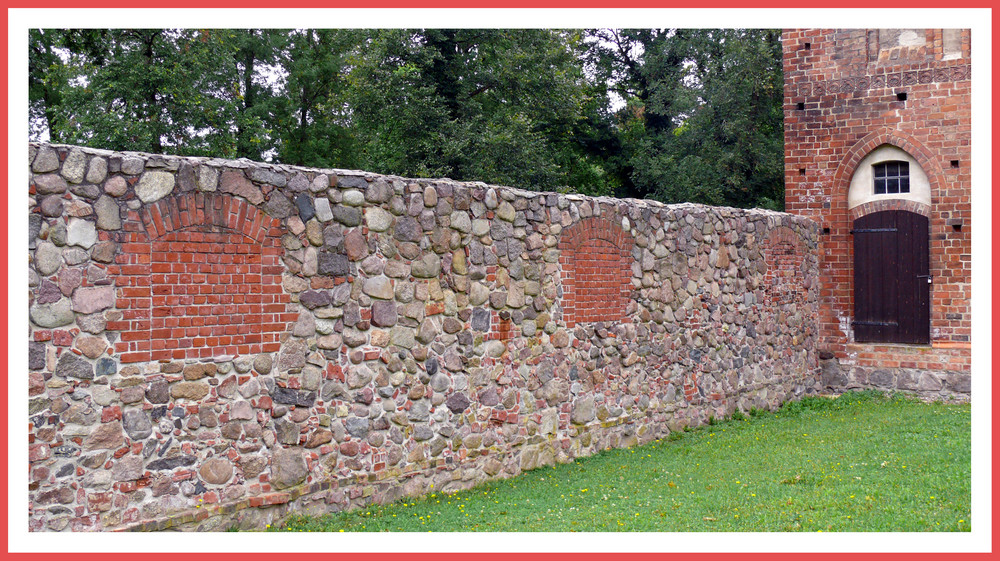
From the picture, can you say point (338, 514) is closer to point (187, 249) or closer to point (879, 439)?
point (187, 249)

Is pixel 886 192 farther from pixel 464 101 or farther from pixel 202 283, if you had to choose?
pixel 202 283

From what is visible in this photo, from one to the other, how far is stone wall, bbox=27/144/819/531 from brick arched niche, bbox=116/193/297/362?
0.01 metres

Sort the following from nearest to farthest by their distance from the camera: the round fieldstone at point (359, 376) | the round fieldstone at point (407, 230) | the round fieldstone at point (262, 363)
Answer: the round fieldstone at point (262, 363), the round fieldstone at point (359, 376), the round fieldstone at point (407, 230)

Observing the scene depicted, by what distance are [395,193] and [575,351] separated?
283 centimetres

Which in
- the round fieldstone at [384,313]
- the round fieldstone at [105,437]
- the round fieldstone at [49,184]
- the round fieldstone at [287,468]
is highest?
the round fieldstone at [49,184]

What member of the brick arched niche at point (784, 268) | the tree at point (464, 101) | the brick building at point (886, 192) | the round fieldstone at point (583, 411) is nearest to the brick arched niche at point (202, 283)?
the round fieldstone at point (583, 411)

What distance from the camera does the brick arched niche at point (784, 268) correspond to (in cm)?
1156

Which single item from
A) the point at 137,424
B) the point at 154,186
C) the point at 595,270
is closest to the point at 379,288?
the point at 154,186

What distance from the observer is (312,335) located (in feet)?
19.8

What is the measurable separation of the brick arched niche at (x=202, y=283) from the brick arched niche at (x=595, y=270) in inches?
129

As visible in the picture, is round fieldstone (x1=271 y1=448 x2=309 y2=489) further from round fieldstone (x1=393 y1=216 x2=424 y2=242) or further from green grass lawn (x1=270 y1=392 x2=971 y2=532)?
round fieldstone (x1=393 y1=216 x2=424 y2=242)

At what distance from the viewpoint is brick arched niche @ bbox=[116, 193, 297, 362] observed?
513 cm

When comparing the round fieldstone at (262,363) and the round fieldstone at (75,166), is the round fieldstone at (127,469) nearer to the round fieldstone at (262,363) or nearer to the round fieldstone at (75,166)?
the round fieldstone at (262,363)

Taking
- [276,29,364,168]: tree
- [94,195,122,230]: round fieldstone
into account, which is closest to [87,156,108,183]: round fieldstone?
[94,195,122,230]: round fieldstone
